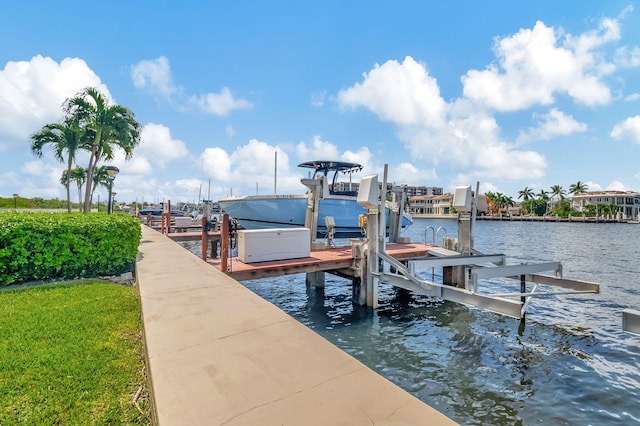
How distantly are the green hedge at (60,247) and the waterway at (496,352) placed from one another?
14.6ft

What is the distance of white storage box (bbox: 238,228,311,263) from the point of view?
26.8 feet

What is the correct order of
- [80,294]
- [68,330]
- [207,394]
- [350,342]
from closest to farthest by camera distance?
[207,394] → [68,330] → [80,294] → [350,342]

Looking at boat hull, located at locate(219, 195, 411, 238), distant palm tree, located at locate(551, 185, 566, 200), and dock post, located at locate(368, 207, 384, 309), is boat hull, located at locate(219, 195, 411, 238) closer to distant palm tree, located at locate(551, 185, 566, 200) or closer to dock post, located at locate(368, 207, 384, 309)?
dock post, located at locate(368, 207, 384, 309)

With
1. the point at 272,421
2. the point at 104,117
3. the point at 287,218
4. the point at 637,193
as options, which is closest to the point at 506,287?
the point at 287,218

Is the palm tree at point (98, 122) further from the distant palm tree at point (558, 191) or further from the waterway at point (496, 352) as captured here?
the distant palm tree at point (558, 191)

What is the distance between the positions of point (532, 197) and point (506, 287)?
12310cm

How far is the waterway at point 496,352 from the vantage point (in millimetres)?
4367

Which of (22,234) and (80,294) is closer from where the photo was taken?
(80,294)

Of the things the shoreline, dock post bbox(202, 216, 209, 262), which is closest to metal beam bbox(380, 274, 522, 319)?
dock post bbox(202, 216, 209, 262)

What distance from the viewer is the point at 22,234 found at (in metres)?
6.10

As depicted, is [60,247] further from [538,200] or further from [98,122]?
[538,200]

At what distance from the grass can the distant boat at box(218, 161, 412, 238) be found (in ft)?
34.6

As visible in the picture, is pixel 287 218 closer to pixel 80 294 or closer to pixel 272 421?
pixel 80 294

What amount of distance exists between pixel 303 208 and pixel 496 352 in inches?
413
